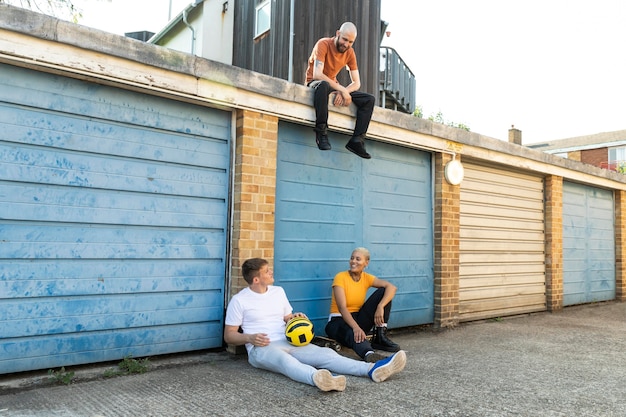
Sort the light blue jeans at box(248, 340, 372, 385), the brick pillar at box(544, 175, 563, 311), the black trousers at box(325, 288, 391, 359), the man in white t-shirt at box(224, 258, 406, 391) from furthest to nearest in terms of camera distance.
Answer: the brick pillar at box(544, 175, 563, 311) → the black trousers at box(325, 288, 391, 359) → the light blue jeans at box(248, 340, 372, 385) → the man in white t-shirt at box(224, 258, 406, 391)

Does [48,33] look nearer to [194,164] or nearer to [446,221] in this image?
[194,164]

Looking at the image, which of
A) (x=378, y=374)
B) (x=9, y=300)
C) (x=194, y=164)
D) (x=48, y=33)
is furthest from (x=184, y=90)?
(x=378, y=374)

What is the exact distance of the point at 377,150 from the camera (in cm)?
661

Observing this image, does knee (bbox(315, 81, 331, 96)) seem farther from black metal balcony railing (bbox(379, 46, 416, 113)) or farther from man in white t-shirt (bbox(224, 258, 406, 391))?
black metal balcony railing (bbox(379, 46, 416, 113))

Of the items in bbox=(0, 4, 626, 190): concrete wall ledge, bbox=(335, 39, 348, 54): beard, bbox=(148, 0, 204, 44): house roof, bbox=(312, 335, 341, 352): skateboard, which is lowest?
bbox=(312, 335, 341, 352): skateboard

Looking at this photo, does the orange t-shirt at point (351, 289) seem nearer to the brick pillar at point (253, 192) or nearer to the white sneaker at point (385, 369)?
the brick pillar at point (253, 192)

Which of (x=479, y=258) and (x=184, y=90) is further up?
(x=184, y=90)

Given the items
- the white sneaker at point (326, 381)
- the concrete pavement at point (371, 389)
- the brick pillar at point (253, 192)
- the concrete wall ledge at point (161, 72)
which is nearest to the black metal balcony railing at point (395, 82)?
the concrete wall ledge at point (161, 72)

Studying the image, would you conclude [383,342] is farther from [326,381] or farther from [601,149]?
[601,149]

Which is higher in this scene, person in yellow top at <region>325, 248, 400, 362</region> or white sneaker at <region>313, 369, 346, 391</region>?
person in yellow top at <region>325, 248, 400, 362</region>

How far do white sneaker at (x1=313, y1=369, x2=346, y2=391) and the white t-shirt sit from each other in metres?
0.82

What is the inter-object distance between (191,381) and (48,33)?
9.59 ft

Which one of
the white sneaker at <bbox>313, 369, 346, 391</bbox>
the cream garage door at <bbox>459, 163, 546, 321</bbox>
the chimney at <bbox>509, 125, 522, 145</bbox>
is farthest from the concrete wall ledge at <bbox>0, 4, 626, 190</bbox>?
the chimney at <bbox>509, 125, 522, 145</bbox>

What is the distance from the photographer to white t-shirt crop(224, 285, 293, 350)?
4.43 meters
